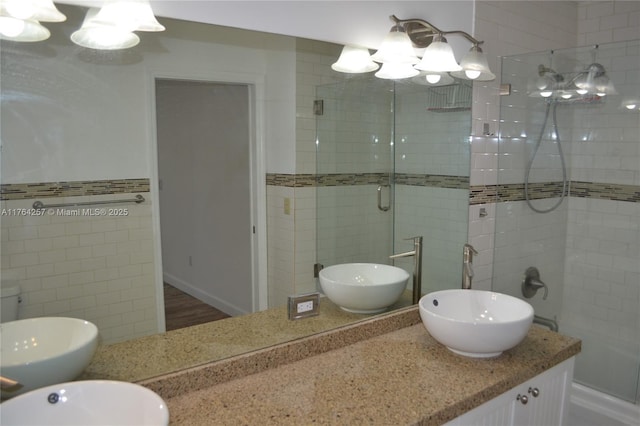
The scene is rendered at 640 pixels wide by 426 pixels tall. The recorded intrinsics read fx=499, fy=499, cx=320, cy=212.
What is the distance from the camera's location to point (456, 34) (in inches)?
95.9

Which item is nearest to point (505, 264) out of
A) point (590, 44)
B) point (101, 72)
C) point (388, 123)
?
point (388, 123)

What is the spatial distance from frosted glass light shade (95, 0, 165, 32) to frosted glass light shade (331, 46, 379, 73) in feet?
2.63

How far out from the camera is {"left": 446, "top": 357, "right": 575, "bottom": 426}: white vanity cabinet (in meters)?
1.76

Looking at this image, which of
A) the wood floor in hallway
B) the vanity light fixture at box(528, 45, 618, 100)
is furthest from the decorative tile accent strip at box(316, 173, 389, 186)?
the vanity light fixture at box(528, 45, 618, 100)

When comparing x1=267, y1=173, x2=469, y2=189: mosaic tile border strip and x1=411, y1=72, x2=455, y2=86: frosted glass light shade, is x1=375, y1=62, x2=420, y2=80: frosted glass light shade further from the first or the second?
x1=267, y1=173, x2=469, y2=189: mosaic tile border strip

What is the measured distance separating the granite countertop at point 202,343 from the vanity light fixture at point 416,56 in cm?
109

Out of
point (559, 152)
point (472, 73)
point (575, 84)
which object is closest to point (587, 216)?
point (559, 152)

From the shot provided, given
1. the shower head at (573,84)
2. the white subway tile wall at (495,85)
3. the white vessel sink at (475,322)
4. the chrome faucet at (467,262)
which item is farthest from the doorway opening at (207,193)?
the shower head at (573,84)

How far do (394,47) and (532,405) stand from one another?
5.12 ft

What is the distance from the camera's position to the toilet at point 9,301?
55.9 inches

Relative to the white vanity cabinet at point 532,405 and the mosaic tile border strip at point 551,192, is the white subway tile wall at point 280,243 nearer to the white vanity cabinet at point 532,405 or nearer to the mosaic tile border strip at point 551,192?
the white vanity cabinet at point 532,405

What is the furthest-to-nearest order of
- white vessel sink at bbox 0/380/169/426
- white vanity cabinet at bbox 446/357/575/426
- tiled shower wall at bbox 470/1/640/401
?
1. tiled shower wall at bbox 470/1/640/401
2. white vanity cabinet at bbox 446/357/575/426
3. white vessel sink at bbox 0/380/169/426

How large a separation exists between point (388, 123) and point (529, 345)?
117cm

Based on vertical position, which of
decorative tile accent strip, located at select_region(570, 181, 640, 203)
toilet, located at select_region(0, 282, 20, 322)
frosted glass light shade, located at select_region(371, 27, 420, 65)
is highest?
frosted glass light shade, located at select_region(371, 27, 420, 65)
